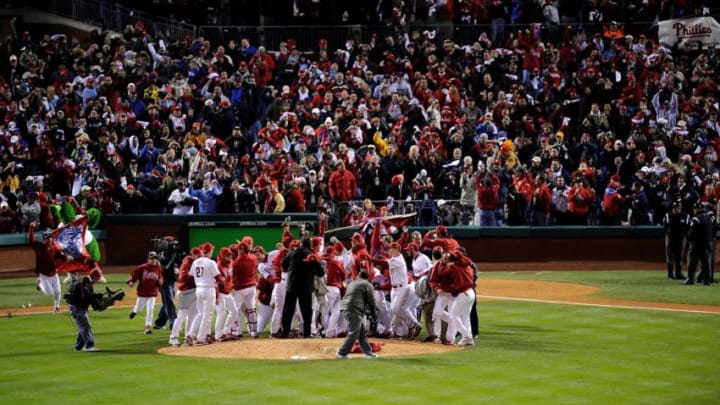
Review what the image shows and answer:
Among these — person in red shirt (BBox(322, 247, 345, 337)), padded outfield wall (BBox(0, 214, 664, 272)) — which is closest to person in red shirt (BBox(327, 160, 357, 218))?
padded outfield wall (BBox(0, 214, 664, 272))

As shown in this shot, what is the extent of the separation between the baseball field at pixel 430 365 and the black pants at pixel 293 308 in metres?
0.46

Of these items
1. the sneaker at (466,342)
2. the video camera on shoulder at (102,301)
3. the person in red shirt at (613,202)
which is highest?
the person in red shirt at (613,202)

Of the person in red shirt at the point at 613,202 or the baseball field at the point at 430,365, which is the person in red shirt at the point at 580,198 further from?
the baseball field at the point at 430,365

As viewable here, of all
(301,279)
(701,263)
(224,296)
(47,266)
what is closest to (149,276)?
(224,296)

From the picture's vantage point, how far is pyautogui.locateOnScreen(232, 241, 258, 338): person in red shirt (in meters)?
21.3

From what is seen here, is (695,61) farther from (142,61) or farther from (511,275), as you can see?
(142,61)

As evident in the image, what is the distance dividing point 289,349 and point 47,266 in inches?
282

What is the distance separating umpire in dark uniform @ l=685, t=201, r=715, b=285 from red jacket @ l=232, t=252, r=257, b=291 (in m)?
10.6

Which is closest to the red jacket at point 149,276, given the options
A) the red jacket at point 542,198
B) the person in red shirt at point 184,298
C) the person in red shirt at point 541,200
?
the person in red shirt at point 184,298

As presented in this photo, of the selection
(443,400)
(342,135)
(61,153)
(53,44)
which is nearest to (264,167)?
(342,135)

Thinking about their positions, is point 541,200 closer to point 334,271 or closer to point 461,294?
point 334,271

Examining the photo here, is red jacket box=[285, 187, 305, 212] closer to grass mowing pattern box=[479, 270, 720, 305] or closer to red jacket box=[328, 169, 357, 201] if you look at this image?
red jacket box=[328, 169, 357, 201]

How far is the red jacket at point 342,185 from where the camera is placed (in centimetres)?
3136

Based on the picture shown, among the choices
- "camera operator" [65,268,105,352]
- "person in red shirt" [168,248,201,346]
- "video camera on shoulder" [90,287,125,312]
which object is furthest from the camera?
"person in red shirt" [168,248,201,346]
